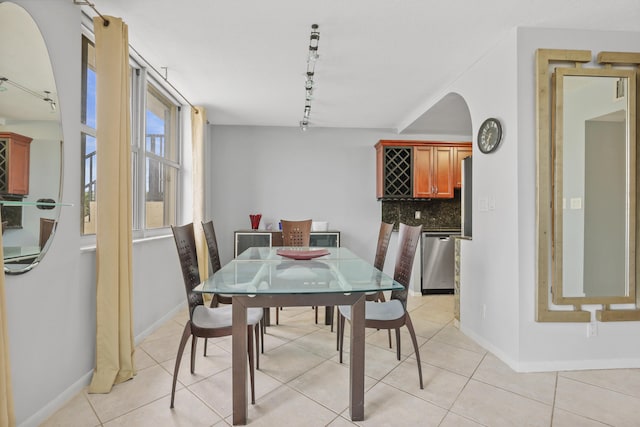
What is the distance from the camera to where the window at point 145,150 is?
254 cm

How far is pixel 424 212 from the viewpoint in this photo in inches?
213

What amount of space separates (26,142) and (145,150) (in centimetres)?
170

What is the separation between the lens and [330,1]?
213 centimetres

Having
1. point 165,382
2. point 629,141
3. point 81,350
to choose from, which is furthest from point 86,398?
point 629,141

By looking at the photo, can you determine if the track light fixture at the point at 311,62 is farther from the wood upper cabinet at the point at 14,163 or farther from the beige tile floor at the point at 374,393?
the beige tile floor at the point at 374,393

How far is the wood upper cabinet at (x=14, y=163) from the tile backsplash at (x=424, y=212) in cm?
448

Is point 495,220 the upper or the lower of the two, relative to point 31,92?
lower

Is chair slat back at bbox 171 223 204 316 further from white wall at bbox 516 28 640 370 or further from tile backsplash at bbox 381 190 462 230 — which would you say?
tile backsplash at bbox 381 190 462 230

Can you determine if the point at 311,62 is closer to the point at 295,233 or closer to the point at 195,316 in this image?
the point at 295,233

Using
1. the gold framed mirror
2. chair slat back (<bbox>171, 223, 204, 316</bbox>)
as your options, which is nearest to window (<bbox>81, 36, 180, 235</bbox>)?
chair slat back (<bbox>171, 223, 204, 316</bbox>)

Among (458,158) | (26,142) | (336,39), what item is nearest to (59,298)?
(26,142)

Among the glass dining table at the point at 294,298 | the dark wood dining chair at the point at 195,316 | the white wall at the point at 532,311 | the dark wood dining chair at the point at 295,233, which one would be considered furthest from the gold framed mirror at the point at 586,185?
the dark wood dining chair at the point at 295,233

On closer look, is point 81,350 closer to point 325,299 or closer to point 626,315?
point 325,299

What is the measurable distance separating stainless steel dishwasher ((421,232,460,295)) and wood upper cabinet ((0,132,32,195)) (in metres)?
4.40
